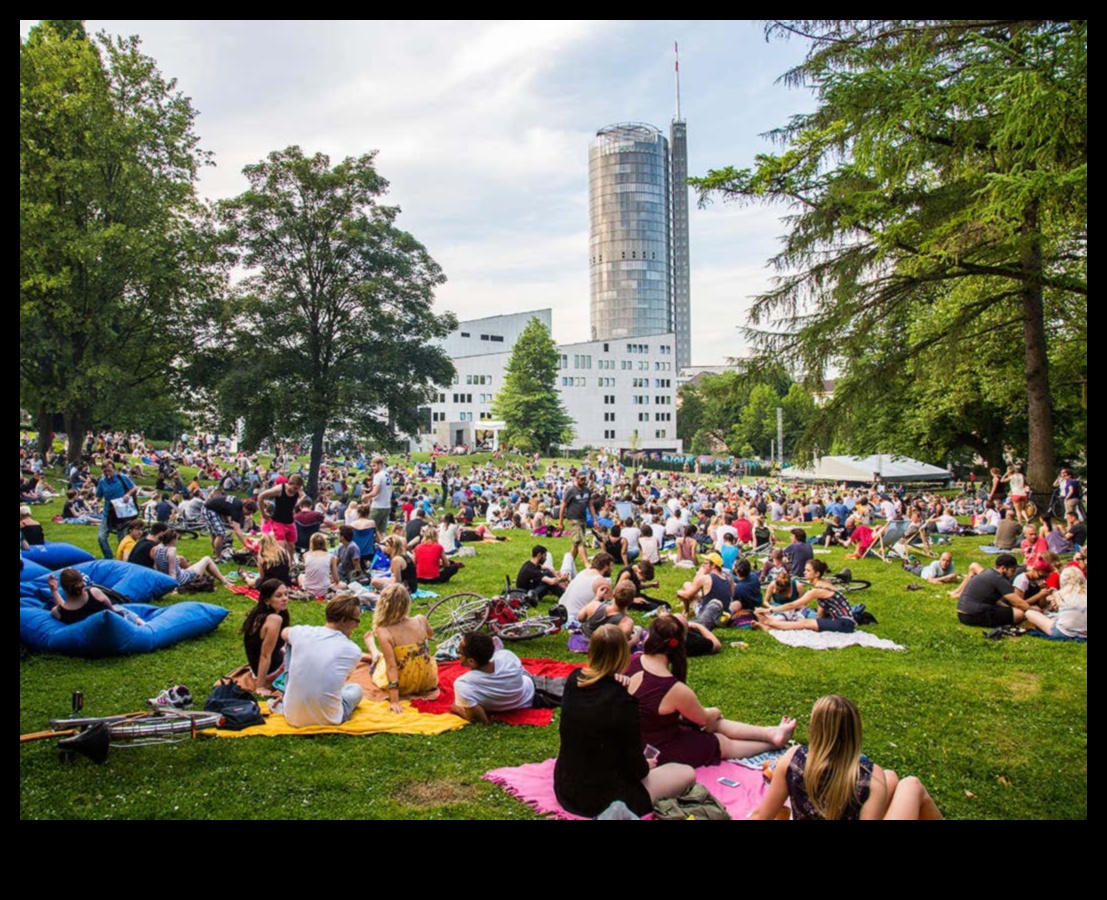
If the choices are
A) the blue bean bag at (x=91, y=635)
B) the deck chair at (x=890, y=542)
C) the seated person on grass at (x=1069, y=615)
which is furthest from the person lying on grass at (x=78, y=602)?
the deck chair at (x=890, y=542)

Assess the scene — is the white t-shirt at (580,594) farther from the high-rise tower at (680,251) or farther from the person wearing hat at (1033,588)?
the high-rise tower at (680,251)

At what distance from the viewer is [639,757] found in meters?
3.51

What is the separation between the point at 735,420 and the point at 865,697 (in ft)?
250

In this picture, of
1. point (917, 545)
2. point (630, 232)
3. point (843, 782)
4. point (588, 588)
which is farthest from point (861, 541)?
point (630, 232)

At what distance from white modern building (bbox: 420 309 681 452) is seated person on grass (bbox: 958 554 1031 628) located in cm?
5559

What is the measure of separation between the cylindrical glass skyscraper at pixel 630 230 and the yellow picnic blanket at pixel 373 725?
409 feet

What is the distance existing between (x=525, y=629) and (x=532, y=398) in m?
51.1

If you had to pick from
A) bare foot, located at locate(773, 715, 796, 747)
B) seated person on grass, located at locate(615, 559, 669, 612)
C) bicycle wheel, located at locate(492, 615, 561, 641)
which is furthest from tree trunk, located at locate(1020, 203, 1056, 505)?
bare foot, located at locate(773, 715, 796, 747)

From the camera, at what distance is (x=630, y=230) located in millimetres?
130125

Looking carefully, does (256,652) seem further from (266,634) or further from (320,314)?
(320,314)

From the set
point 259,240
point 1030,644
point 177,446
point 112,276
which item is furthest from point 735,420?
point 1030,644

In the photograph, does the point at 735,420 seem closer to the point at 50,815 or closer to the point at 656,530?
the point at 656,530

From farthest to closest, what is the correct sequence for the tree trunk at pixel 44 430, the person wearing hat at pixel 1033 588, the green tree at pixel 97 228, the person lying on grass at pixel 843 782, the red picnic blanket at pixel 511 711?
the tree trunk at pixel 44 430 → the green tree at pixel 97 228 → the person wearing hat at pixel 1033 588 → the red picnic blanket at pixel 511 711 → the person lying on grass at pixel 843 782

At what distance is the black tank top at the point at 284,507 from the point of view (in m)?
9.83
